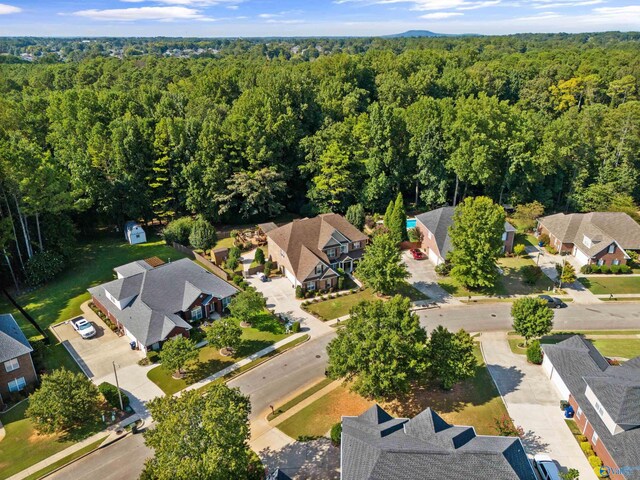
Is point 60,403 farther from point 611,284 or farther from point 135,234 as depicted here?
point 611,284

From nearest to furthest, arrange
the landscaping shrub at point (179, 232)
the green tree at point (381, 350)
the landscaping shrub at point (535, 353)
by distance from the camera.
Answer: the green tree at point (381, 350) < the landscaping shrub at point (535, 353) < the landscaping shrub at point (179, 232)

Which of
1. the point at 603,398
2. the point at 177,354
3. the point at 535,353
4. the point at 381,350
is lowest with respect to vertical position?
the point at 535,353

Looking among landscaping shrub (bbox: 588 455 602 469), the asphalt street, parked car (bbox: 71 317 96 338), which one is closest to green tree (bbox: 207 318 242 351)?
the asphalt street

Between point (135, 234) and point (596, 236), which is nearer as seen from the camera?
point (596, 236)

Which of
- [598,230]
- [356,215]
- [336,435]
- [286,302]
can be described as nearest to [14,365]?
[286,302]

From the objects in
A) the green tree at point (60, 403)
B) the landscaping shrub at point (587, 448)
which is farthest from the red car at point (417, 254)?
the green tree at point (60, 403)

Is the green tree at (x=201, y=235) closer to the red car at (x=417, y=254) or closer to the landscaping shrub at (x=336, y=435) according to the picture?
the red car at (x=417, y=254)
